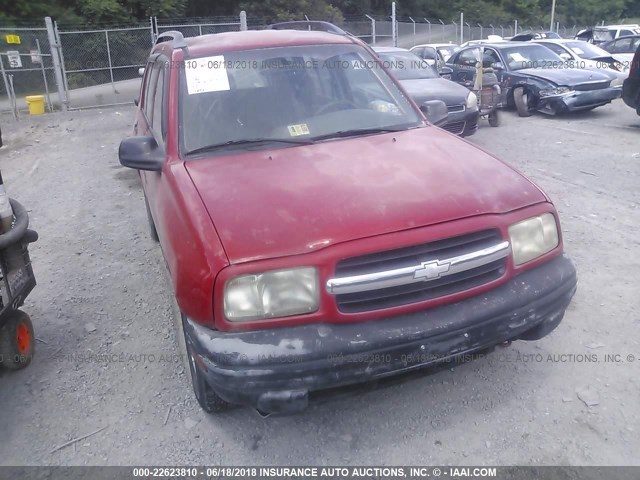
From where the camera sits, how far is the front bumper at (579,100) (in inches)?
424

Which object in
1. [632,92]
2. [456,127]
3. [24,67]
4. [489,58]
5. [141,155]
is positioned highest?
[141,155]

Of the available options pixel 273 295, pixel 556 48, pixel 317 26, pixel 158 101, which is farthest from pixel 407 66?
pixel 273 295

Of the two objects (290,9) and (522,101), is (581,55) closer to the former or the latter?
(522,101)

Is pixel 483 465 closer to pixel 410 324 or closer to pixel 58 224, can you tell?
pixel 410 324

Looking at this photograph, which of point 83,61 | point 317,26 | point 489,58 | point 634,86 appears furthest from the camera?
point 83,61

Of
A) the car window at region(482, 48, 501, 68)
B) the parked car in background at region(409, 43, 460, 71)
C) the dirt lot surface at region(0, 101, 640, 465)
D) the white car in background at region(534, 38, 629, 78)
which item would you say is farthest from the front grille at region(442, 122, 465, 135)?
the parked car in background at region(409, 43, 460, 71)

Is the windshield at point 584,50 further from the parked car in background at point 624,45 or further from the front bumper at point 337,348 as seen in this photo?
the front bumper at point 337,348

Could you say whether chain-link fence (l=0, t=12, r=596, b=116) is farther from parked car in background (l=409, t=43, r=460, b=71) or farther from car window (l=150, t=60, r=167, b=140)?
car window (l=150, t=60, r=167, b=140)

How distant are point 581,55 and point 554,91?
3818mm

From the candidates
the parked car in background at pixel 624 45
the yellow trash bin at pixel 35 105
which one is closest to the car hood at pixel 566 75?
the parked car in background at pixel 624 45

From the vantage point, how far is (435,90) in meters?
9.27

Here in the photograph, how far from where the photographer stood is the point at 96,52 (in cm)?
1892

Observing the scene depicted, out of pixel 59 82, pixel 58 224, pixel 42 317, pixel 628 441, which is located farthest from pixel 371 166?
pixel 59 82

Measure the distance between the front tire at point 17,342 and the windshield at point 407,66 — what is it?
7764 mm
